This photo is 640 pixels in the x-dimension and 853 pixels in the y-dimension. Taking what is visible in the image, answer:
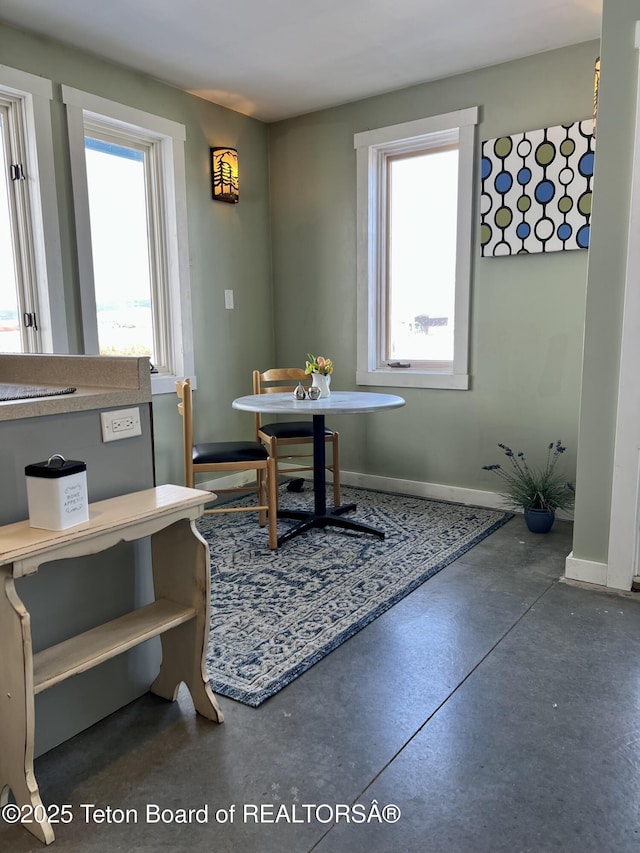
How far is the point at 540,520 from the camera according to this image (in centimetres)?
336

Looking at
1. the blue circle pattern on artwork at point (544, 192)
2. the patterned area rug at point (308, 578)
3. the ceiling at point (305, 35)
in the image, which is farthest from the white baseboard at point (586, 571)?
the ceiling at point (305, 35)

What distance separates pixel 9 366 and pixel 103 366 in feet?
1.59

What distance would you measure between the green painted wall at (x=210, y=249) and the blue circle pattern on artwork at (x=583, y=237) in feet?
7.22

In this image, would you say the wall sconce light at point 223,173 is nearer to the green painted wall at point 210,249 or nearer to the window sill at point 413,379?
the green painted wall at point 210,249

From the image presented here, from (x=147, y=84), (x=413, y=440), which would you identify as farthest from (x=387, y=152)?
(x=413, y=440)

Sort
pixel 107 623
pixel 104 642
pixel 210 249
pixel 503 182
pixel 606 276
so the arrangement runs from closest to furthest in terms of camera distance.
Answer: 1. pixel 104 642
2. pixel 107 623
3. pixel 606 276
4. pixel 503 182
5. pixel 210 249

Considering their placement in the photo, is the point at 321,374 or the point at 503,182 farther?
the point at 503,182

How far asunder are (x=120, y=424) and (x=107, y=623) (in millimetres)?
564

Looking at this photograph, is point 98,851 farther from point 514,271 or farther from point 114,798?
point 514,271

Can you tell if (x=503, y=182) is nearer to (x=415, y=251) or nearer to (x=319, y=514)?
(x=415, y=251)

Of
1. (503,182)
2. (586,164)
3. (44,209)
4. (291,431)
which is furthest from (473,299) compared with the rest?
(44,209)

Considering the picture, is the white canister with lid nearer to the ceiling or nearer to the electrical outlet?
the electrical outlet

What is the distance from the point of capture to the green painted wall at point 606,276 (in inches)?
96.0

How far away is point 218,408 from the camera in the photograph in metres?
4.33
